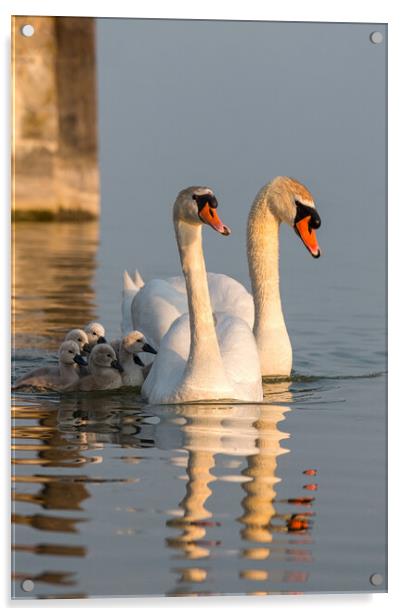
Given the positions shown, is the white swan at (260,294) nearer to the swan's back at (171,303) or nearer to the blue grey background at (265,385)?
the swan's back at (171,303)

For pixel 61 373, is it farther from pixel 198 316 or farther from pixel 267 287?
pixel 267 287

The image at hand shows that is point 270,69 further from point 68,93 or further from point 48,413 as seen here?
point 48,413

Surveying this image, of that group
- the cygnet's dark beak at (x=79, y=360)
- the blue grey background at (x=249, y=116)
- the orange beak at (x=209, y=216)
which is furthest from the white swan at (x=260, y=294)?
the orange beak at (x=209, y=216)

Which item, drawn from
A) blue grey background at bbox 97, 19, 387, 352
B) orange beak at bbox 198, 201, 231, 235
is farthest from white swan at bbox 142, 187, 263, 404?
blue grey background at bbox 97, 19, 387, 352

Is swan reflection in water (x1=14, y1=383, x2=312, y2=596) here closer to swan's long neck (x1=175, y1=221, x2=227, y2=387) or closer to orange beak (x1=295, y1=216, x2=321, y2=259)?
swan's long neck (x1=175, y1=221, x2=227, y2=387)

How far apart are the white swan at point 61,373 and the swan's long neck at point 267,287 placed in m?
1.18

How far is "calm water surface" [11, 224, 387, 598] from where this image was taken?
962cm

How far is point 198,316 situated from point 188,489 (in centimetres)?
213

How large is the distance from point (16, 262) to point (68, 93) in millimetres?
1522

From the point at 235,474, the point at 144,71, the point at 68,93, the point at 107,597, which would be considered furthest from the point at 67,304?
the point at 107,597

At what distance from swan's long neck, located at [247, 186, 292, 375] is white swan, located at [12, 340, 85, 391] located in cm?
118

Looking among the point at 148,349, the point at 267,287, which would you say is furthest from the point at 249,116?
the point at 267,287

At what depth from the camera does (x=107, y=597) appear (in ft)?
31.6

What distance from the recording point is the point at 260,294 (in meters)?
14.1
